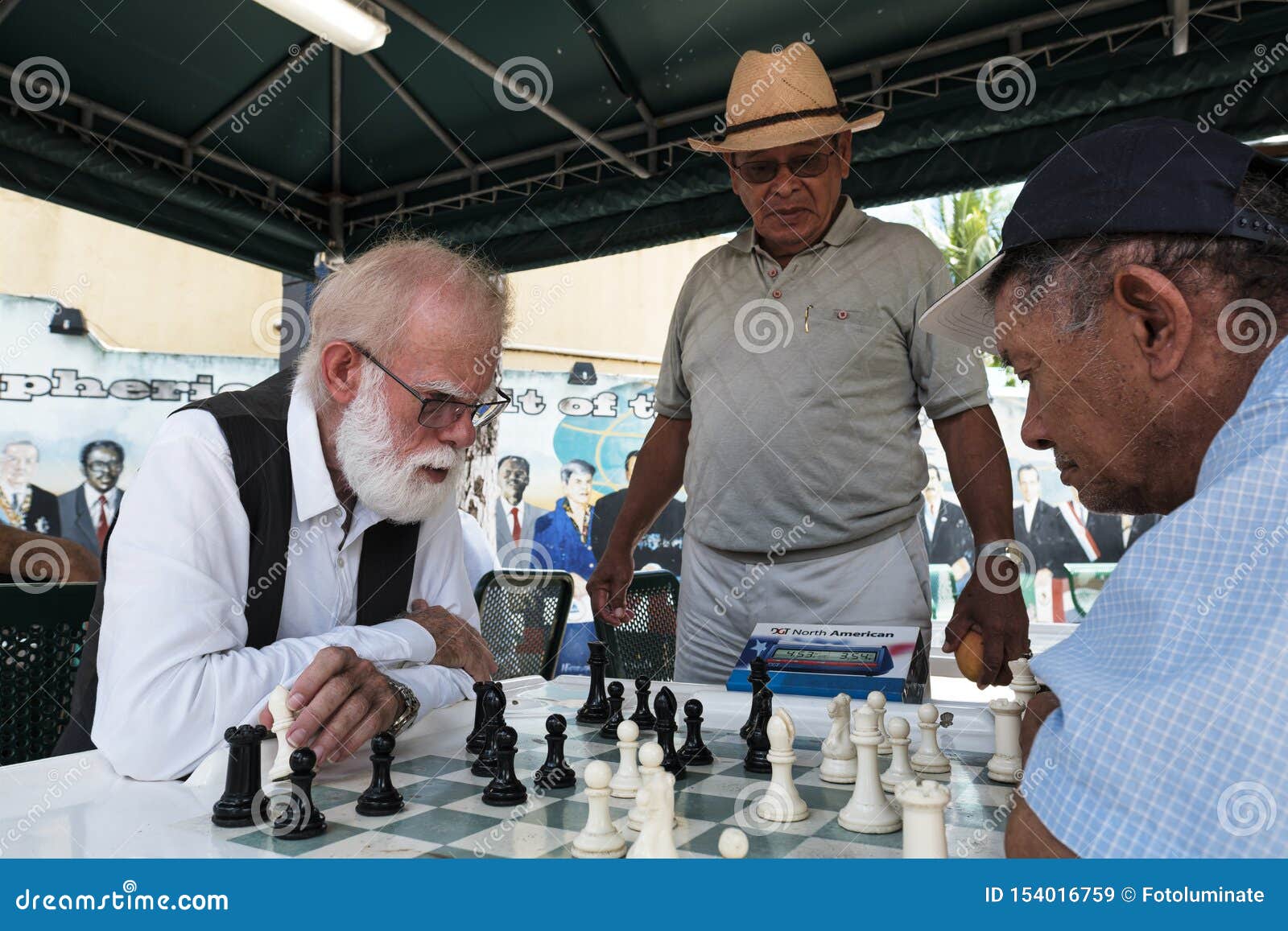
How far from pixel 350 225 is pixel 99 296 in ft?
27.4

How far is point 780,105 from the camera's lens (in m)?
2.82

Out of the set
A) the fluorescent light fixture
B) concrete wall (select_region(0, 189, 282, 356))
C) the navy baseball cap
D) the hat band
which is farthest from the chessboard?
concrete wall (select_region(0, 189, 282, 356))

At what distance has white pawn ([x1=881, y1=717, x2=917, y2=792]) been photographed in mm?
1374

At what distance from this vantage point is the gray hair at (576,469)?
1041cm

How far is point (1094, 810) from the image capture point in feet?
2.44

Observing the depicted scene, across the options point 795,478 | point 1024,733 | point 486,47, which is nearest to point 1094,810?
point 1024,733
